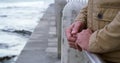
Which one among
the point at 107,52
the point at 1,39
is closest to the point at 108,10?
the point at 107,52

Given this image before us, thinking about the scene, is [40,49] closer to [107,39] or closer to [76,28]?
[76,28]

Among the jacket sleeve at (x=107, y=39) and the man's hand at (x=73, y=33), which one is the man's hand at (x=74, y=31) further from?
the jacket sleeve at (x=107, y=39)

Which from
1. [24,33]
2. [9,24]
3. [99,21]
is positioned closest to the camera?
[99,21]

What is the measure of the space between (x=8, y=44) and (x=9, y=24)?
3335 millimetres

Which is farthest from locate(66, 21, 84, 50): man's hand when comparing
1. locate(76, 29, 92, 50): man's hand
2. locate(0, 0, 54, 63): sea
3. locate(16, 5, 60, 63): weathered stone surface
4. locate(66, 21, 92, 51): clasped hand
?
locate(0, 0, 54, 63): sea

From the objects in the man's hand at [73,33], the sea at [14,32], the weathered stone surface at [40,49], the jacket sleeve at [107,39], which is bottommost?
the sea at [14,32]

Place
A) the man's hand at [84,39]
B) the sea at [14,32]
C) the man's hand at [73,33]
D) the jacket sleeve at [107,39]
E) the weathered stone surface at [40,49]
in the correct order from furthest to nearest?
the sea at [14,32] < the weathered stone surface at [40,49] < the man's hand at [73,33] < the man's hand at [84,39] < the jacket sleeve at [107,39]

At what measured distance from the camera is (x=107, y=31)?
175cm

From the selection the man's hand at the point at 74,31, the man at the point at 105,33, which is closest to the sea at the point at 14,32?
the man's hand at the point at 74,31

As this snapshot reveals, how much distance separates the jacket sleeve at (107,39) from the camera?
1679mm

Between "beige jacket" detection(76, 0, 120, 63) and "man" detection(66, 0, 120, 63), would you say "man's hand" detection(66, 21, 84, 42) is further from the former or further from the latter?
"beige jacket" detection(76, 0, 120, 63)

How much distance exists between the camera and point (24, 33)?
940 centimetres

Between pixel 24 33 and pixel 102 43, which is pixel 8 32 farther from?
pixel 102 43

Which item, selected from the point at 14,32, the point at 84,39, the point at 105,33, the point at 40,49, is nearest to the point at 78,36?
the point at 84,39
